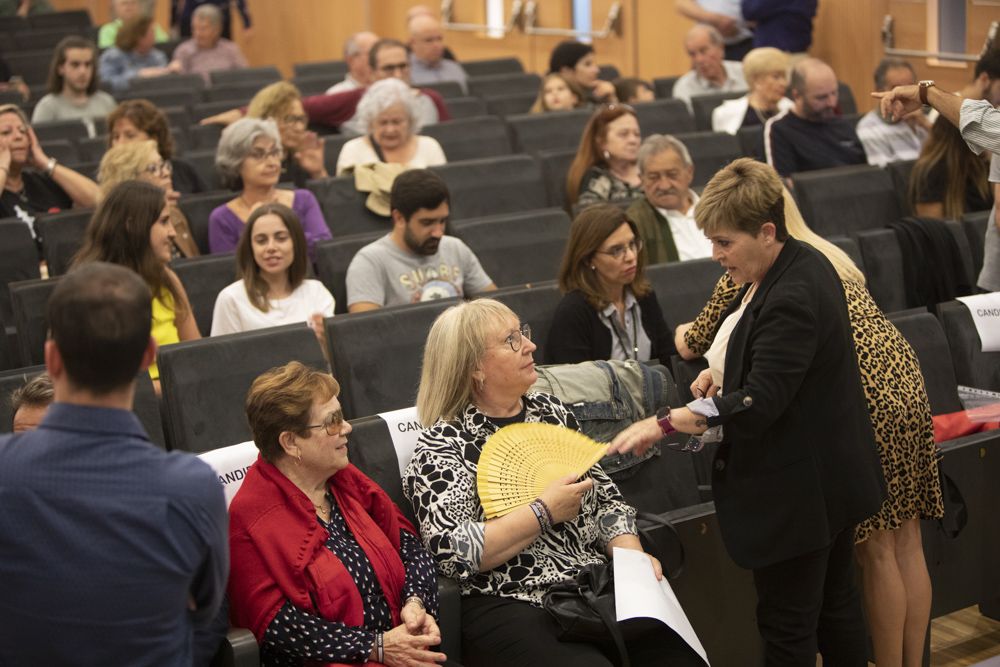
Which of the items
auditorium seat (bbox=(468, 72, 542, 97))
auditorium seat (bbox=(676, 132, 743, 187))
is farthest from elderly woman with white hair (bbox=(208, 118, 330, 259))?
auditorium seat (bbox=(468, 72, 542, 97))

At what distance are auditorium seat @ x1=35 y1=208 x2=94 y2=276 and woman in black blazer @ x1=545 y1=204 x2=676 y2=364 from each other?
186 cm

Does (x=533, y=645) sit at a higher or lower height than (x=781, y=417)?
lower

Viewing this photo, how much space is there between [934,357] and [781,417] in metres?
1.39

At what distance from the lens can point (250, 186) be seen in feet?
14.8

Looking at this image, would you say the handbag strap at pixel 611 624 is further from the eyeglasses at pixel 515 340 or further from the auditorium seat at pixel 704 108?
the auditorium seat at pixel 704 108

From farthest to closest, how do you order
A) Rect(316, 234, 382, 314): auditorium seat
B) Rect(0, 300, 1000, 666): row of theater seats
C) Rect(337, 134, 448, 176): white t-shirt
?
Rect(337, 134, 448, 176): white t-shirt
Rect(316, 234, 382, 314): auditorium seat
Rect(0, 300, 1000, 666): row of theater seats

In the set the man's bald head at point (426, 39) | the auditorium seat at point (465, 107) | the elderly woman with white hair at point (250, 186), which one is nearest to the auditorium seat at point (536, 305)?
the elderly woman with white hair at point (250, 186)

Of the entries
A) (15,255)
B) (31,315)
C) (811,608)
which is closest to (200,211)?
(15,255)

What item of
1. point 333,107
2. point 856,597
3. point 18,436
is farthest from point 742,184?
point 333,107

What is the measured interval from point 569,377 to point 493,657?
757 mm

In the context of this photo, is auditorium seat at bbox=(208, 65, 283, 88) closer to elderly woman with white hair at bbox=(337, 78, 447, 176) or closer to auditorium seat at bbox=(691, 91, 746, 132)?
auditorium seat at bbox=(691, 91, 746, 132)

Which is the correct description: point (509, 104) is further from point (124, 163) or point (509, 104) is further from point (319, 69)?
point (124, 163)

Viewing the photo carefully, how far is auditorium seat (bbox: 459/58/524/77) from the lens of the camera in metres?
9.05

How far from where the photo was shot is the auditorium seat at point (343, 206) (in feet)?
16.0
